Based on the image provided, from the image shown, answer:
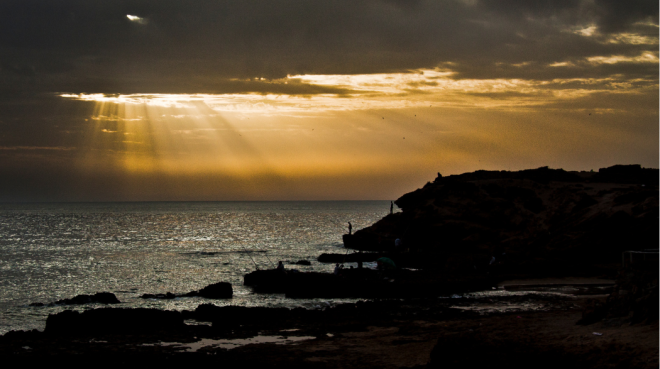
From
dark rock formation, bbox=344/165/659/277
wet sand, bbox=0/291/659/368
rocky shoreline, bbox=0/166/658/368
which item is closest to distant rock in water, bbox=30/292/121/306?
rocky shoreline, bbox=0/166/658/368

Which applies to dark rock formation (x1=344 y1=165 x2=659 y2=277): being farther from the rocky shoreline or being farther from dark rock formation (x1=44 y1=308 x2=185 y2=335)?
dark rock formation (x1=44 y1=308 x2=185 y2=335)

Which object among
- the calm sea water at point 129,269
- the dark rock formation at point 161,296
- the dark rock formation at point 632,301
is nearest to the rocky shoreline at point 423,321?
the dark rock formation at point 632,301

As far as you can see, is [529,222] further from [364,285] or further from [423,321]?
[423,321]

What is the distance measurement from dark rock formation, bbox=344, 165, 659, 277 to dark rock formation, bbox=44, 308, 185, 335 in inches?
950

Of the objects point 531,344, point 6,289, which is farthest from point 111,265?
point 531,344

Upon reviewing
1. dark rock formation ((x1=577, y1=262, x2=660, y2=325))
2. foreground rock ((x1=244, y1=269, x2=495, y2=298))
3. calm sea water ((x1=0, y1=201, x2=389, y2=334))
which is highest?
dark rock formation ((x1=577, y1=262, x2=660, y2=325))

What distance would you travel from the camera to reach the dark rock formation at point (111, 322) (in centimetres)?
2200

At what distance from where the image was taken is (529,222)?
193 feet

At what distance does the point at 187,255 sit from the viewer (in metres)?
69.1

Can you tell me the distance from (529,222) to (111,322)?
48653 millimetres

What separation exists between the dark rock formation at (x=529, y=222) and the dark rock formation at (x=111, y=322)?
79.1 feet

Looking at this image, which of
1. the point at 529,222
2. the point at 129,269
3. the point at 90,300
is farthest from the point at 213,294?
the point at 529,222

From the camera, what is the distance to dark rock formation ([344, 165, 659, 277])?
47.3m

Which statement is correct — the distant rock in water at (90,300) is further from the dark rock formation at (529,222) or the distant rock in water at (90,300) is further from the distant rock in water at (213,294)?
the dark rock formation at (529,222)
